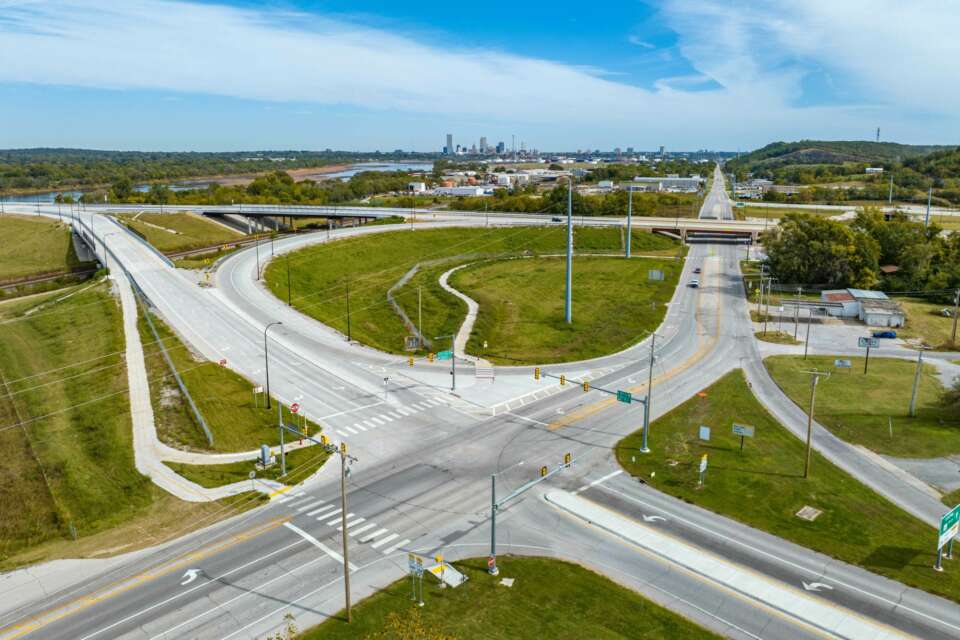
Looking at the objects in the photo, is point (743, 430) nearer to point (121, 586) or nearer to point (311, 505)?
point (311, 505)

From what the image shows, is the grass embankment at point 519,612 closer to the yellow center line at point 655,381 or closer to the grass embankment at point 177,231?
the yellow center line at point 655,381

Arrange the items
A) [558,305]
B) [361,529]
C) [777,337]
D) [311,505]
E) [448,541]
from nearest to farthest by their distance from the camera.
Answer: [448,541] < [361,529] < [311,505] < [777,337] < [558,305]

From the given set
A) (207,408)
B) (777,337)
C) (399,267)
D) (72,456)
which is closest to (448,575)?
(207,408)

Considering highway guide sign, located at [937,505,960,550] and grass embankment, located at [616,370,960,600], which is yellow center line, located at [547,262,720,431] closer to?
grass embankment, located at [616,370,960,600]

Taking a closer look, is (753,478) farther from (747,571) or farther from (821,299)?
(821,299)

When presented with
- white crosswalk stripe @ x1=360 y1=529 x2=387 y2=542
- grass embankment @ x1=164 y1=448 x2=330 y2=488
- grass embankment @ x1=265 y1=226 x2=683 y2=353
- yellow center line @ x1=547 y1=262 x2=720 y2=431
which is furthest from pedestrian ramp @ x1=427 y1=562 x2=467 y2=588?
grass embankment @ x1=265 y1=226 x2=683 y2=353

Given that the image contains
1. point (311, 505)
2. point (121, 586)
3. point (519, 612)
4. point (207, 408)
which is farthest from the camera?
point (207, 408)
